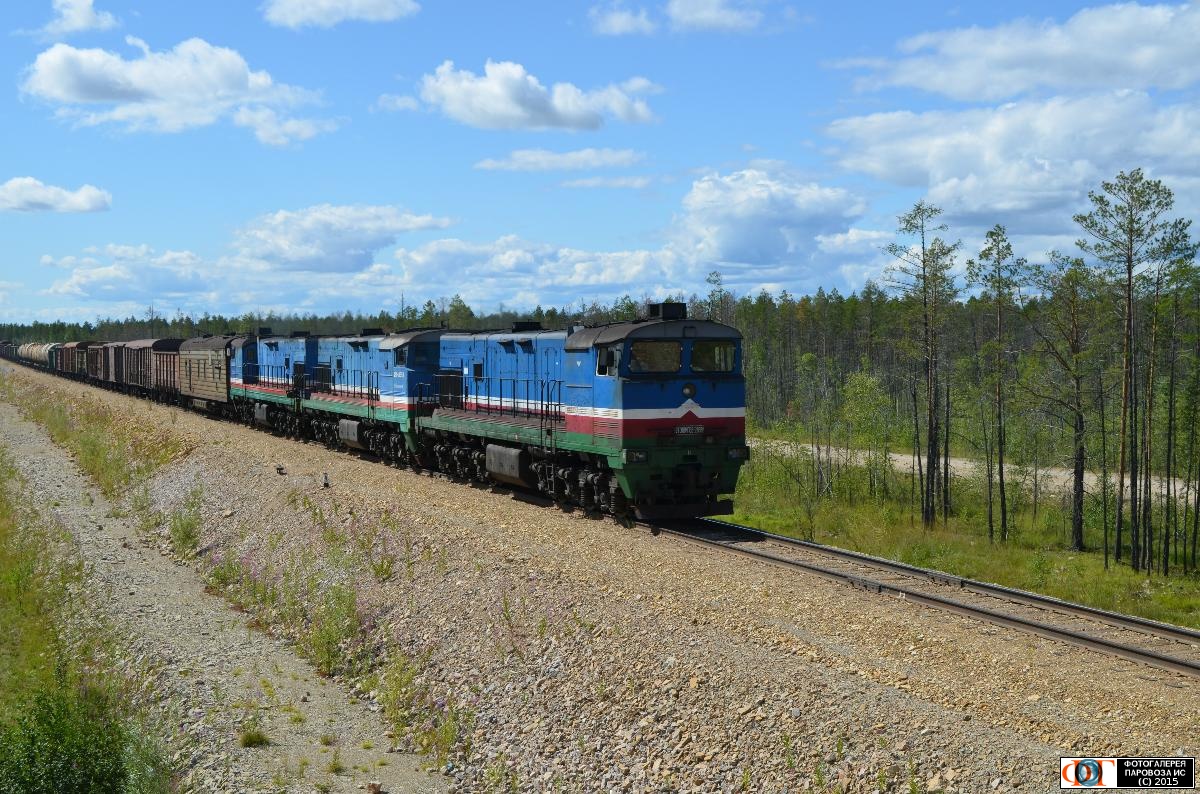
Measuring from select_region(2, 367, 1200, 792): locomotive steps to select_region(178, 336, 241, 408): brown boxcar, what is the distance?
2545 centimetres

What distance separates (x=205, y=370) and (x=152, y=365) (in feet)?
41.1

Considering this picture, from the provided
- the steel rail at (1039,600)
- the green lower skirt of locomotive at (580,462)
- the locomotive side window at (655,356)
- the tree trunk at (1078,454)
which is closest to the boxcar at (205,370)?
the green lower skirt of locomotive at (580,462)

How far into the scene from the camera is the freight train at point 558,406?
17344mm

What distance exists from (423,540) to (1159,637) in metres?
11.4

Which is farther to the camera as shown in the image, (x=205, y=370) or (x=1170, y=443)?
(x=205, y=370)

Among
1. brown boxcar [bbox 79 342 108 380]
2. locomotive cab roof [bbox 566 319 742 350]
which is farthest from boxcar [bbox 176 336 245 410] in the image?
locomotive cab roof [bbox 566 319 742 350]

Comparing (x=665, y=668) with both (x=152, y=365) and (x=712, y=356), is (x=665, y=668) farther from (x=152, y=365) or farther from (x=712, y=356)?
(x=152, y=365)

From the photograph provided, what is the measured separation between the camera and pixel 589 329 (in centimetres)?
1886

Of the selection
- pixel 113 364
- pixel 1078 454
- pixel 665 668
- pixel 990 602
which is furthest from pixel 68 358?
pixel 990 602

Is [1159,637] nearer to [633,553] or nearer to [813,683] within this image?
[813,683]

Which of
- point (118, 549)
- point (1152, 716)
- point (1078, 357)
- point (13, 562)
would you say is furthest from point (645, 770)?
point (1078, 357)

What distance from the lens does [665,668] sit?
10508 mm

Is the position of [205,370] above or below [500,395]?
above

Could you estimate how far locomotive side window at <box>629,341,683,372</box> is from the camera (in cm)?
1728
